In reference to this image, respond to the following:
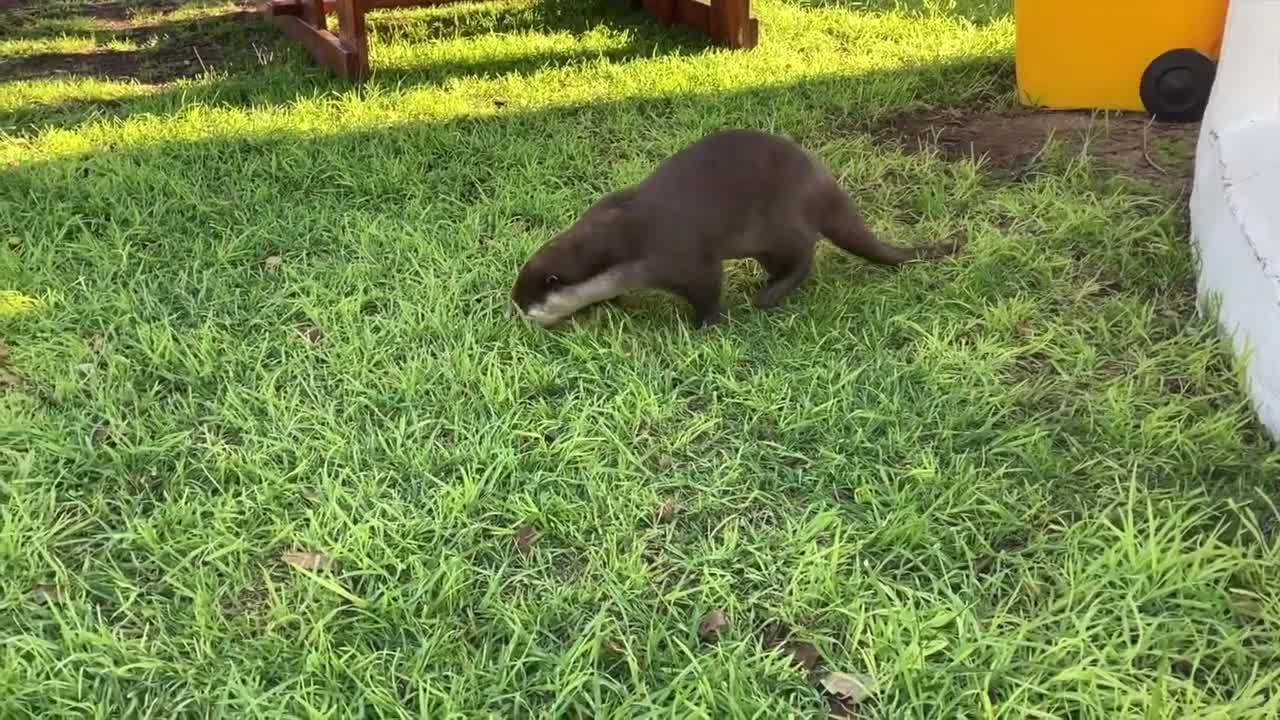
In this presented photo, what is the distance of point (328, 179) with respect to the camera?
4.21 metres

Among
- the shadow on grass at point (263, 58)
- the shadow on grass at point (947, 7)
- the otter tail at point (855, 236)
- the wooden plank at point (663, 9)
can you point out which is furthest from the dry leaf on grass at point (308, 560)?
the shadow on grass at point (947, 7)

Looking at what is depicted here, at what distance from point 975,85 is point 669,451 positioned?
11.3 ft

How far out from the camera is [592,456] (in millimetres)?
2475

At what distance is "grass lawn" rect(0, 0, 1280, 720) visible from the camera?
1860 mm

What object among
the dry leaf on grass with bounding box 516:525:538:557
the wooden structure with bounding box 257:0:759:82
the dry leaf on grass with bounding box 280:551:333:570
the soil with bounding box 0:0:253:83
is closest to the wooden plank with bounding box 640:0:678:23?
the wooden structure with bounding box 257:0:759:82

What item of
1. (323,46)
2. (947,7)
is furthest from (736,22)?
(323,46)

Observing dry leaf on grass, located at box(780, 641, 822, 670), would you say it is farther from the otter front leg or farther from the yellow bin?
the yellow bin

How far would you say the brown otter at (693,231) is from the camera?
292 cm

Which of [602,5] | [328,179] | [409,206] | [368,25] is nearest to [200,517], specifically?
[409,206]

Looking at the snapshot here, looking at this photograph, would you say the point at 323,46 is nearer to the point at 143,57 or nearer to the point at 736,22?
the point at 143,57

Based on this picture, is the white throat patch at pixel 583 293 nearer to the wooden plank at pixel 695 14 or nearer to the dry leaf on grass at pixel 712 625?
the dry leaf on grass at pixel 712 625

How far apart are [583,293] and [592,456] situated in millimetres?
656

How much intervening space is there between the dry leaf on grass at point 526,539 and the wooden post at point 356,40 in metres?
3.94

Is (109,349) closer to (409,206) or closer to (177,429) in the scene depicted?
(177,429)
